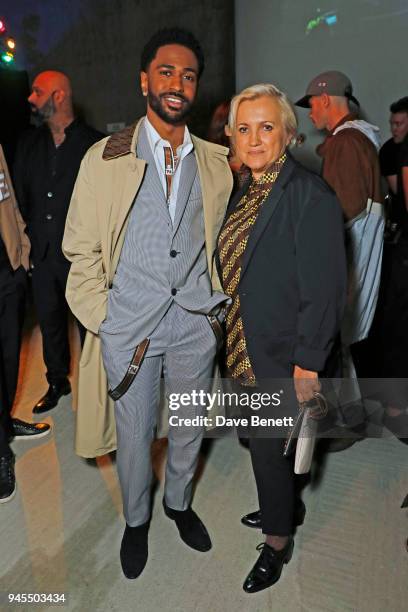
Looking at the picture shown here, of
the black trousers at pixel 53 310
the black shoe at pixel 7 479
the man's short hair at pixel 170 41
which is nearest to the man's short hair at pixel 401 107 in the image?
the man's short hair at pixel 170 41

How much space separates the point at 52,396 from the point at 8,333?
0.71m

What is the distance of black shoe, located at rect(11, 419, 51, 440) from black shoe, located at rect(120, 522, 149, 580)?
0.97m

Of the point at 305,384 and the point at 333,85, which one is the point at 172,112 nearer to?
the point at 305,384

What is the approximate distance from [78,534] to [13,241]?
52.2 inches

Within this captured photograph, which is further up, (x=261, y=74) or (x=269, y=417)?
(x=261, y=74)

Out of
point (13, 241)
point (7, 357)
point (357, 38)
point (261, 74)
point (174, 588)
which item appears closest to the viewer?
point (174, 588)

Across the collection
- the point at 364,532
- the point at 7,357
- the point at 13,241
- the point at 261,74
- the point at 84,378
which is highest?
the point at 261,74

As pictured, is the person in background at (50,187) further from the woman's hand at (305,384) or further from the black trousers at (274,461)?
the woman's hand at (305,384)

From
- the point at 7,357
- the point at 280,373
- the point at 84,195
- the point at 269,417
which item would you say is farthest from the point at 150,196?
the point at 7,357

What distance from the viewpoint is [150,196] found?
5.17 ft

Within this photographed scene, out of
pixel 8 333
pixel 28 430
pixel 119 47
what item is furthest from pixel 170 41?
pixel 119 47

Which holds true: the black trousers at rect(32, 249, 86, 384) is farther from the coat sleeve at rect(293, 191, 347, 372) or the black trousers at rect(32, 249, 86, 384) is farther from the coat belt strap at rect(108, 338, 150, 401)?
the coat sleeve at rect(293, 191, 347, 372)

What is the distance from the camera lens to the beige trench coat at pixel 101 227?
156cm

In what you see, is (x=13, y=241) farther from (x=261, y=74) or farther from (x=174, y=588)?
(x=261, y=74)
